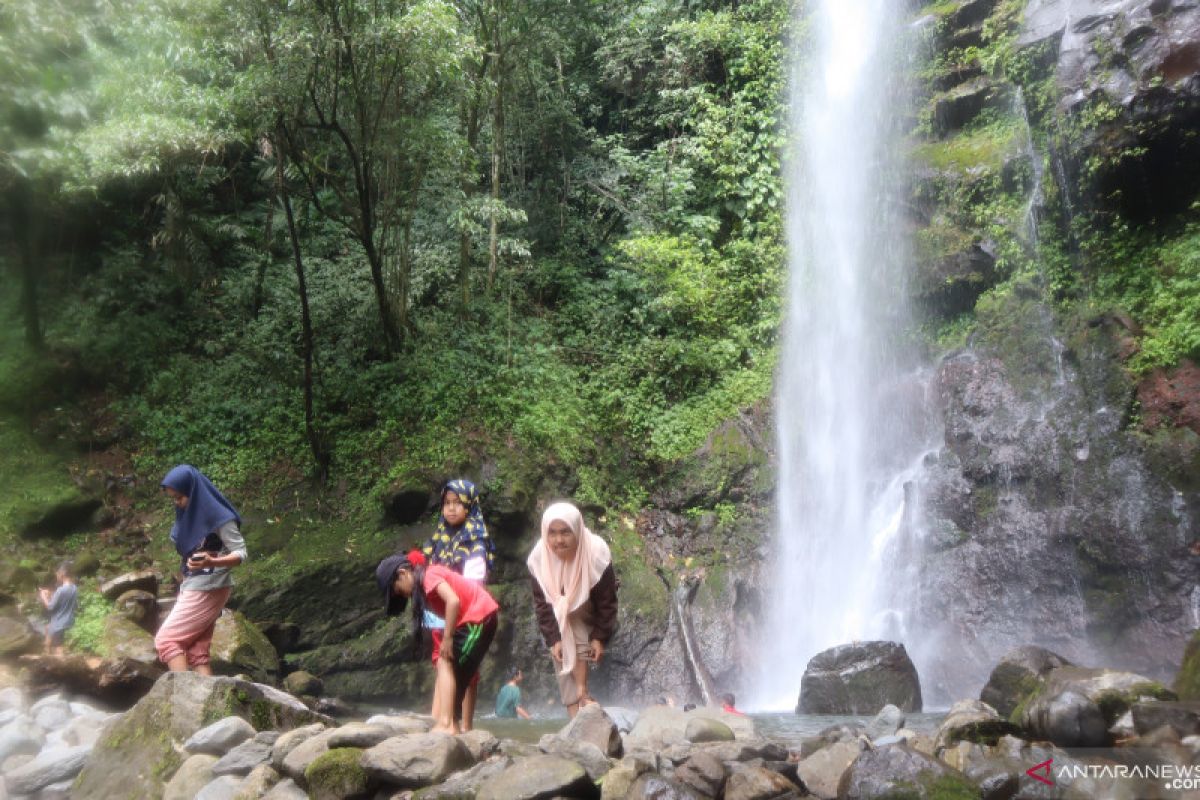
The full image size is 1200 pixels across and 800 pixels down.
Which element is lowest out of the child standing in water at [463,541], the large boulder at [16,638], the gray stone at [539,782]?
the gray stone at [539,782]

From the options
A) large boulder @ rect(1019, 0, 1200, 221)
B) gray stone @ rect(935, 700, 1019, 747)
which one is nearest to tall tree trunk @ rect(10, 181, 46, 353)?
gray stone @ rect(935, 700, 1019, 747)

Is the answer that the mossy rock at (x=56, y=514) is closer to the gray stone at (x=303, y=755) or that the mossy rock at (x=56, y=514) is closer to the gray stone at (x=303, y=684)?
the gray stone at (x=303, y=684)

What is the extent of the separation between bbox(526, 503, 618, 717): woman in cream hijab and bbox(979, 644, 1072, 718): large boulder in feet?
13.0

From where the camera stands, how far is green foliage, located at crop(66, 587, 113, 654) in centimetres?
786

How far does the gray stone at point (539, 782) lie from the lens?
3.44 meters

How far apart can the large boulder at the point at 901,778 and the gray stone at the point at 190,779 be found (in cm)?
315

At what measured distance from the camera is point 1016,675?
272 inches

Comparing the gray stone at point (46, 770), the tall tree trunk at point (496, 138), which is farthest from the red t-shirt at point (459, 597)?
the tall tree trunk at point (496, 138)

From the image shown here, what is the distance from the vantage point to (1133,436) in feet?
32.2

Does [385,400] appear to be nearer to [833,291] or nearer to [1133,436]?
[833,291]

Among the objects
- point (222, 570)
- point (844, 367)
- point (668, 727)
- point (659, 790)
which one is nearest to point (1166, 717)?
point (668, 727)

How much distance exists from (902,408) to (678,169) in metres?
6.12

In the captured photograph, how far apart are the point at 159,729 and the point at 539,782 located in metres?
2.48

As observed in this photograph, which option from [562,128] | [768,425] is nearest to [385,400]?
[768,425]
